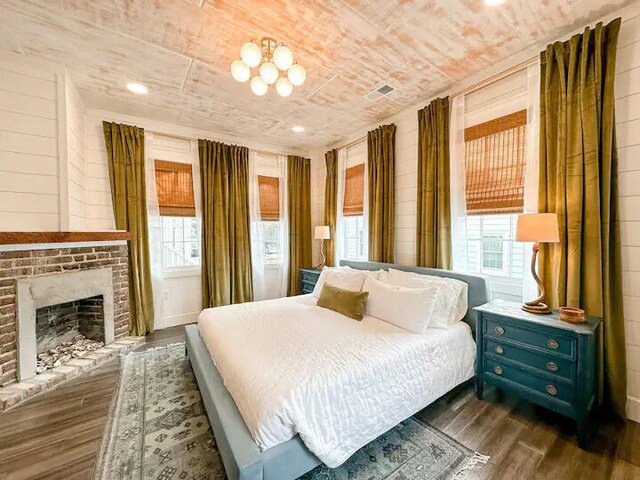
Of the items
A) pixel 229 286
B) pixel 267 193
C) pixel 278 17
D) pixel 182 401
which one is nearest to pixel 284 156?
pixel 267 193

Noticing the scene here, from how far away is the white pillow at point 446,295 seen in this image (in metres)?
2.29

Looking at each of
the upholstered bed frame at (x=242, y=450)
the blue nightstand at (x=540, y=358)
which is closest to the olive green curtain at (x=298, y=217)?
the upholstered bed frame at (x=242, y=450)

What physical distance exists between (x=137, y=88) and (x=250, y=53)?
186cm

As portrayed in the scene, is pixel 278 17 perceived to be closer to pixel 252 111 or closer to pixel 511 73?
pixel 252 111

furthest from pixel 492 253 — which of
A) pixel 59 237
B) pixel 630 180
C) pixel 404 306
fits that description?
pixel 59 237

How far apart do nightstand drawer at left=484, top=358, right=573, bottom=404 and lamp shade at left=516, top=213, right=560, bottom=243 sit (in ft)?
3.14

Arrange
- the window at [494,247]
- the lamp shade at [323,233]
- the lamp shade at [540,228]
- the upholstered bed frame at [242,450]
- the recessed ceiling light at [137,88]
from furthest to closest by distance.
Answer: the lamp shade at [323,233]
the recessed ceiling light at [137,88]
the window at [494,247]
the lamp shade at [540,228]
the upholstered bed frame at [242,450]

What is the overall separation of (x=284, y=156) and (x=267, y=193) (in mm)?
739

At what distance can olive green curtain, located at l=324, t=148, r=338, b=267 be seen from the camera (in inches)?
177

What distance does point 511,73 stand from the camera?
2.41 metres

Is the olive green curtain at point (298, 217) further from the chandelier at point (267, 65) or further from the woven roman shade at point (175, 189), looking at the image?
the chandelier at point (267, 65)

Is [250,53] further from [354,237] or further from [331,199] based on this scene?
[354,237]

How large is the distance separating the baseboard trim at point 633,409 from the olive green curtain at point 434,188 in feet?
5.09

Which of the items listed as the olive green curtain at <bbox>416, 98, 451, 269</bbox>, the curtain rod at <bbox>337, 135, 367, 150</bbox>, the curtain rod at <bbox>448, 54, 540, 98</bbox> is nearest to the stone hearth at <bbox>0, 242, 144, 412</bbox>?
the curtain rod at <bbox>337, 135, 367, 150</bbox>
